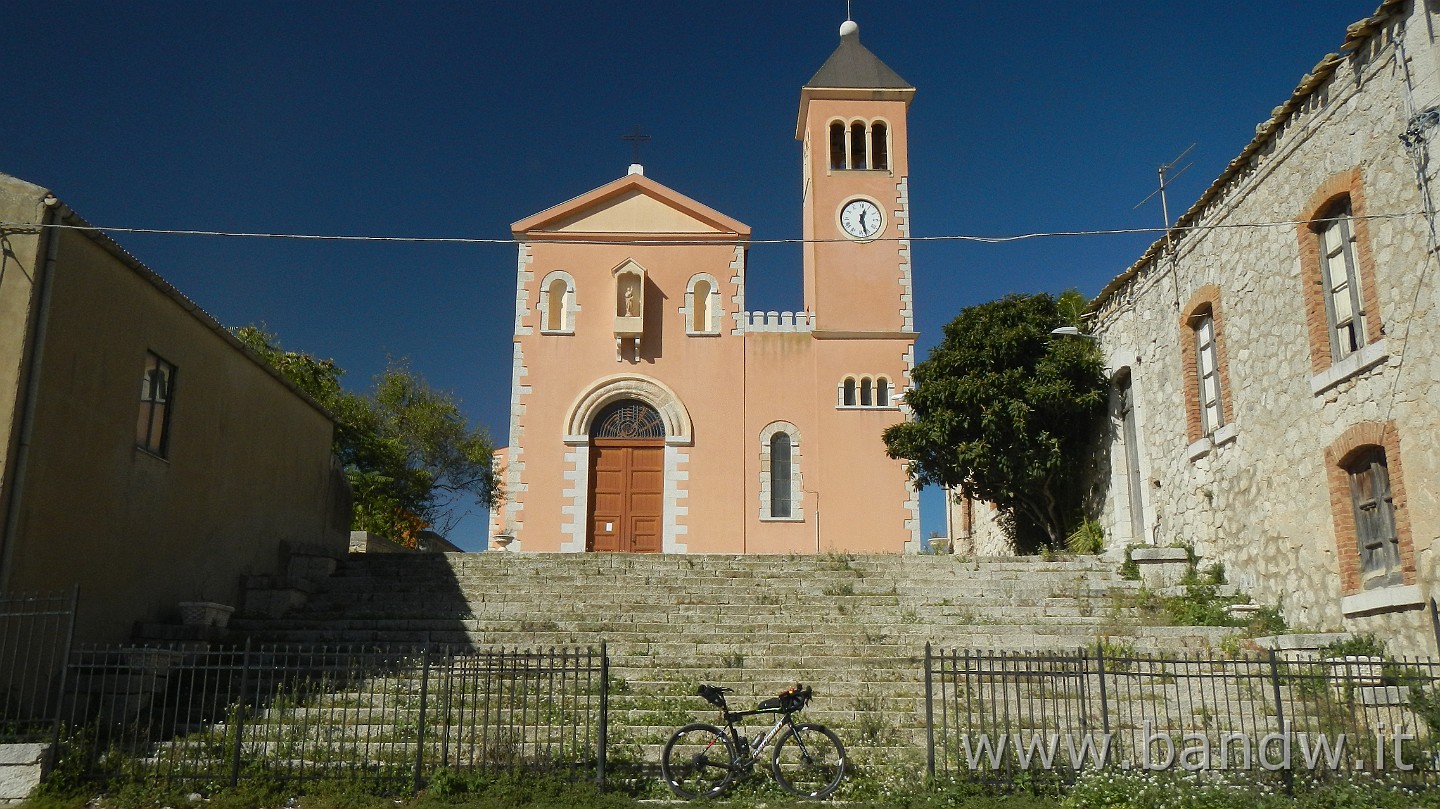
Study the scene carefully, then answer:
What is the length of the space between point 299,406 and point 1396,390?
15.0m

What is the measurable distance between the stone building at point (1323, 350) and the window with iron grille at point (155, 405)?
43.0 ft

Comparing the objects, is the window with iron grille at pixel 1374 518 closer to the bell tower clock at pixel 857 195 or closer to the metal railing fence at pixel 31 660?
the metal railing fence at pixel 31 660

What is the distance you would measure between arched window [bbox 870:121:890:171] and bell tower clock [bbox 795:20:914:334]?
0.02 m

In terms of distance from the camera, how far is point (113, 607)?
37.1 ft

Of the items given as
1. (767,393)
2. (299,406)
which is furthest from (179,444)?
(767,393)

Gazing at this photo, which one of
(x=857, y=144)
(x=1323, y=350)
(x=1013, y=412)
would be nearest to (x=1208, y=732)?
(x=1323, y=350)

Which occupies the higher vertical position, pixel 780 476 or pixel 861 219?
pixel 861 219

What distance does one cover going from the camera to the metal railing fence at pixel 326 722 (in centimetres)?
899

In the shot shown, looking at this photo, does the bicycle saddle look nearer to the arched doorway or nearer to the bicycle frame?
the bicycle frame

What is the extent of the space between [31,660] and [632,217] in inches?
658

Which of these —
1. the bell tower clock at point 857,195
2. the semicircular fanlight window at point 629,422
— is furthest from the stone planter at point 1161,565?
the semicircular fanlight window at point 629,422

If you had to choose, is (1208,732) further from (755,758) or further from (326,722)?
(326,722)

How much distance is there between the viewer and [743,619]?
1325 centimetres

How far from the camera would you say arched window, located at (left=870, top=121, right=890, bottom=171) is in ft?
83.6
